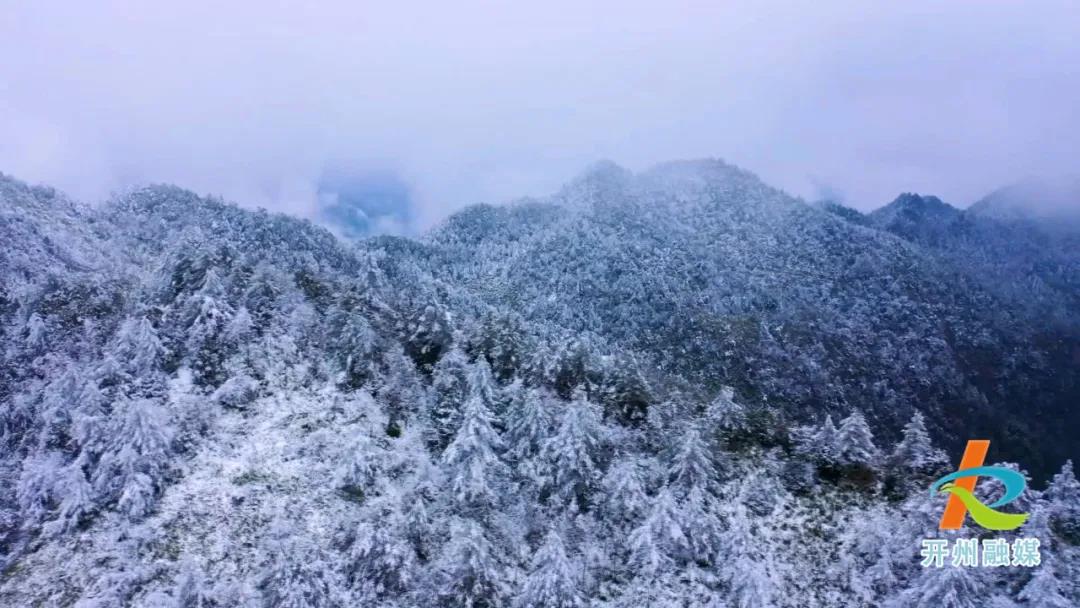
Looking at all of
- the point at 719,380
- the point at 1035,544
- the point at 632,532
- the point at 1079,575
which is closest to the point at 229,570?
the point at 632,532

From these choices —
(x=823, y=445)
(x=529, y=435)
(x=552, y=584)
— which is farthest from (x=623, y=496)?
(x=823, y=445)

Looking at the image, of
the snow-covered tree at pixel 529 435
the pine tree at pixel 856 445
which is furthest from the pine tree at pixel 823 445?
the snow-covered tree at pixel 529 435

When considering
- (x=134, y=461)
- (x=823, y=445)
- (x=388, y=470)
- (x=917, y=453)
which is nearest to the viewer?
(x=134, y=461)

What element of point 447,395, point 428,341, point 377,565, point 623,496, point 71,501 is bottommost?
point 71,501

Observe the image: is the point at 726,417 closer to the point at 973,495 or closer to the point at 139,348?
the point at 973,495

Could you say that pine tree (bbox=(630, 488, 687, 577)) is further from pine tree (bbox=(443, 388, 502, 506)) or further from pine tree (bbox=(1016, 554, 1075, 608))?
pine tree (bbox=(1016, 554, 1075, 608))

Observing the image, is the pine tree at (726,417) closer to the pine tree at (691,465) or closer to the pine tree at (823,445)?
the pine tree at (823,445)
